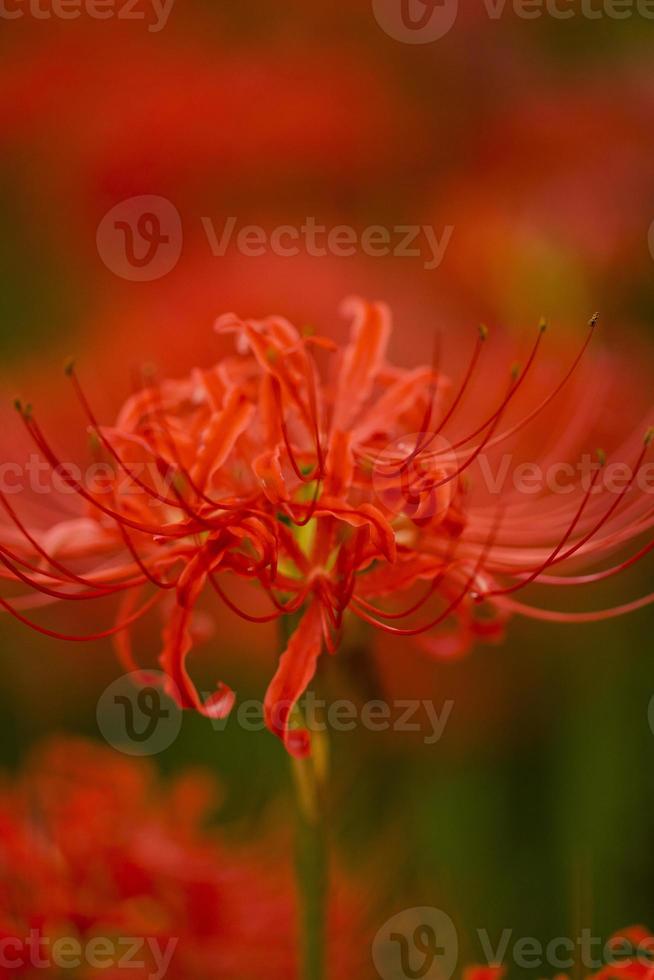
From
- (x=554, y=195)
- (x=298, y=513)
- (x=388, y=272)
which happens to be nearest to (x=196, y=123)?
(x=388, y=272)

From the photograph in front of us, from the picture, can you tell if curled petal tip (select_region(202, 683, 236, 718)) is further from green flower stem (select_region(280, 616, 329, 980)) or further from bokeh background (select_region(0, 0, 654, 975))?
bokeh background (select_region(0, 0, 654, 975))

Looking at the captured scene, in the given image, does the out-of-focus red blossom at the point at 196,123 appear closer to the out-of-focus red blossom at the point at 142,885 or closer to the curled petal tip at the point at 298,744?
the out-of-focus red blossom at the point at 142,885

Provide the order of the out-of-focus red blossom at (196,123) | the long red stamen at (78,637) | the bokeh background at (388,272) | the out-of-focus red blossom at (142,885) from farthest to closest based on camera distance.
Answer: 1. the out-of-focus red blossom at (196,123)
2. the bokeh background at (388,272)
3. the out-of-focus red blossom at (142,885)
4. the long red stamen at (78,637)

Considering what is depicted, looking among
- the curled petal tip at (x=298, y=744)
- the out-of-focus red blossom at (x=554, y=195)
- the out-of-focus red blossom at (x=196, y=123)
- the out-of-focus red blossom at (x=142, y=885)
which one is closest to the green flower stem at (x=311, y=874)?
the curled petal tip at (x=298, y=744)

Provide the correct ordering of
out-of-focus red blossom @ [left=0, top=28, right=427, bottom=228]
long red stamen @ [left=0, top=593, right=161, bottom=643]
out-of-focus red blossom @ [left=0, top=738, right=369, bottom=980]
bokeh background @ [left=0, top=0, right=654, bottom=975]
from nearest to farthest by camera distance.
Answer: long red stamen @ [left=0, top=593, right=161, bottom=643]
out-of-focus red blossom @ [left=0, top=738, right=369, bottom=980]
bokeh background @ [left=0, top=0, right=654, bottom=975]
out-of-focus red blossom @ [left=0, top=28, right=427, bottom=228]

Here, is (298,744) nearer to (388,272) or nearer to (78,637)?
(78,637)

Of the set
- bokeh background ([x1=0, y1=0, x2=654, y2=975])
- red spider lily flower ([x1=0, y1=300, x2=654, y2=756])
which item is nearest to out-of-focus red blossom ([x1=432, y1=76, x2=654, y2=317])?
bokeh background ([x1=0, y1=0, x2=654, y2=975])

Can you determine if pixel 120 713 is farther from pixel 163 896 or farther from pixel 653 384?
pixel 653 384
